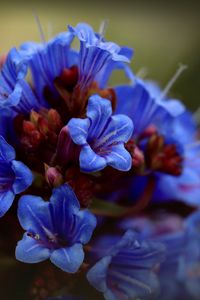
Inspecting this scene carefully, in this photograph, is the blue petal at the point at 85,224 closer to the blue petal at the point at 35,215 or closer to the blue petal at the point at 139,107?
the blue petal at the point at 35,215

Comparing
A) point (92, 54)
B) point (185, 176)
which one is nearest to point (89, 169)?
point (92, 54)

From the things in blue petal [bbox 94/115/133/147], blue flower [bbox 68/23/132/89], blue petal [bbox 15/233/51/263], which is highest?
blue flower [bbox 68/23/132/89]

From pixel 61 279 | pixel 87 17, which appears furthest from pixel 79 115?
pixel 87 17

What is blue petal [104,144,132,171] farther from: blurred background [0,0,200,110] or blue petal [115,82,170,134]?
blurred background [0,0,200,110]

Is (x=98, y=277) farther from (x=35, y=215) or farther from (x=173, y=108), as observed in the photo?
(x=173, y=108)

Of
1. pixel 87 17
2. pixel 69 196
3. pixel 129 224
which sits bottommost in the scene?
pixel 87 17

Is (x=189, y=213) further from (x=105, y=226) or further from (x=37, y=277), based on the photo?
(x=37, y=277)

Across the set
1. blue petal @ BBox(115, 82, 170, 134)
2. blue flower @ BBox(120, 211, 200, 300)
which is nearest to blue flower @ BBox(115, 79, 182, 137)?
blue petal @ BBox(115, 82, 170, 134)

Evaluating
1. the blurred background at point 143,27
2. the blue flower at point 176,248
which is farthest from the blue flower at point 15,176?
the blurred background at point 143,27
